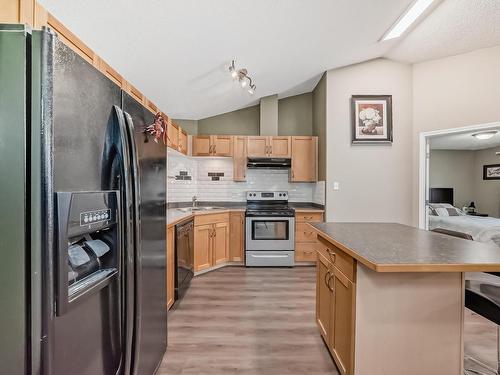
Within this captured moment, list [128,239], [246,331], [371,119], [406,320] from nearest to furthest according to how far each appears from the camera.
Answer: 1. [128,239]
2. [406,320]
3. [246,331]
4. [371,119]

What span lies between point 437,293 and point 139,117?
5.82 feet

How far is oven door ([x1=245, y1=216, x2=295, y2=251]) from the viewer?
404cm

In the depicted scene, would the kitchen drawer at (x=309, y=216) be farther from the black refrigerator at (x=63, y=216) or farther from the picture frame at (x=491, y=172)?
the picture frame at (x=491, y=172)

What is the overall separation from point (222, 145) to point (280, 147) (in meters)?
0.98

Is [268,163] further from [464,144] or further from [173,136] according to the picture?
[464,144]

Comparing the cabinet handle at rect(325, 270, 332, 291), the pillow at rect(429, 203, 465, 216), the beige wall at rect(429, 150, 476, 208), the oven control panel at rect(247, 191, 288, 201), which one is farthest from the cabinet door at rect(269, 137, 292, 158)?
the beige wall at rect(429, 150, 476, 208)

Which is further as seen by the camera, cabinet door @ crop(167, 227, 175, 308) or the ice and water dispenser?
cabinet door @ crop(167, 227, 175, 308)

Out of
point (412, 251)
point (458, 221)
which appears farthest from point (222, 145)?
point (458, 221)

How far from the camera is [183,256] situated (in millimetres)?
2857

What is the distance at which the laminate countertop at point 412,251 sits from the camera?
1169 mm

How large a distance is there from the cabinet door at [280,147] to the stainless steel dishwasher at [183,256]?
1.93m

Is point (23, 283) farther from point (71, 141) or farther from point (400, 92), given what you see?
point (400, 92)

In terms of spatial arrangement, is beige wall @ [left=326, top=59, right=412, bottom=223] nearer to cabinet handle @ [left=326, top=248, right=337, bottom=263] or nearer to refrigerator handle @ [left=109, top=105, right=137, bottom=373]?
cabinet handle @ [left=326, top=248, right=337, bottom=263]

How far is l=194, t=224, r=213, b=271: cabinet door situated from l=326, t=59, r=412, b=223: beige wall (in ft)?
5.96
